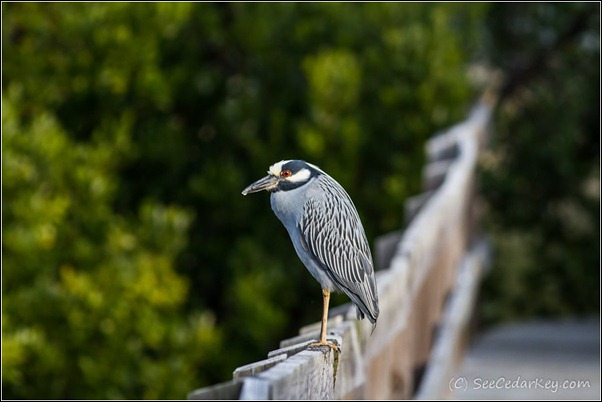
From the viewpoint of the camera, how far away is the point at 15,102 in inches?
339

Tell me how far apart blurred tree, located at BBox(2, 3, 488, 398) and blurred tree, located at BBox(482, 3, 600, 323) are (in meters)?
1.31

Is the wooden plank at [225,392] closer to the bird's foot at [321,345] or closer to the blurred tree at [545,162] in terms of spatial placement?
the bird's foot at [321,345]

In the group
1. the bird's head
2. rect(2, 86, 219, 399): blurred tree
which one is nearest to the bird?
the bird's head

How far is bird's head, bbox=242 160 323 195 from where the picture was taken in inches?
158

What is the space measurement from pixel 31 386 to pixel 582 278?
7.99 meters

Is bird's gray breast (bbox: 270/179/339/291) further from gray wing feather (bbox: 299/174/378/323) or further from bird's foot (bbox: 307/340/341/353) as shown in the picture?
bird's foot (bbox: 307/340/341/353)

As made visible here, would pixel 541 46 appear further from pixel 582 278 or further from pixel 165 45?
pixel 165 45

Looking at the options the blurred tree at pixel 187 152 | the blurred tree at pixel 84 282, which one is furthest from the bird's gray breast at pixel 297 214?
Result: the blurred tree at pixel 84 282

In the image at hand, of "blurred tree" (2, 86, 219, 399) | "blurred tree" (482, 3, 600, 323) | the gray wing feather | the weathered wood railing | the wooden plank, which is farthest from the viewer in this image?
→ "blurred tree" (482, 3, 600, 323)

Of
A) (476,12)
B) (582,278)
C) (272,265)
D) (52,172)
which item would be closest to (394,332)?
(52,172)

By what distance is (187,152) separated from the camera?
1212 cm

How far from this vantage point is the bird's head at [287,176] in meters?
4.02

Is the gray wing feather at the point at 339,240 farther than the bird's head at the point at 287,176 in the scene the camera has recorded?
Yes

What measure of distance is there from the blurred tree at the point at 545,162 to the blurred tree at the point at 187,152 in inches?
51.7
